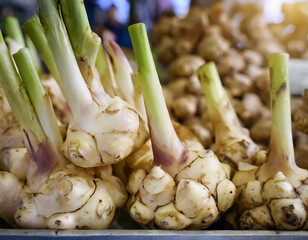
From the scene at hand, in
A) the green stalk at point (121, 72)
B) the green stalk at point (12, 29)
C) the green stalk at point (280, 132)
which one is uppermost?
the green stalk at point (12, 29)

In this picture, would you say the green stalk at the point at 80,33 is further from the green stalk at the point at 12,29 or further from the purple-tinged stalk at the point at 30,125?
the green stalk at the point at 12,29

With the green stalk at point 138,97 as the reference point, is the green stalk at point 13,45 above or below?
above

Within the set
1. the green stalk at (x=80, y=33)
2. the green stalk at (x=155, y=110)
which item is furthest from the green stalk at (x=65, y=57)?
the green stalk at (x=155, y=110)

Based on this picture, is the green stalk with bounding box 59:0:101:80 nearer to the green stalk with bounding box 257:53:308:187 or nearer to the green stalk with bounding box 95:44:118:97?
the green stalk with bounding box 95:44:118:97

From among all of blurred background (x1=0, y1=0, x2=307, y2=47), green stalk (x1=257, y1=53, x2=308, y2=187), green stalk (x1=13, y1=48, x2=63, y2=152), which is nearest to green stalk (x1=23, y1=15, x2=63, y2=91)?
green stalk (x1=13, y1=48, x2=63, y2=152)

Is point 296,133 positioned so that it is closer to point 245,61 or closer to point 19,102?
point 245,61

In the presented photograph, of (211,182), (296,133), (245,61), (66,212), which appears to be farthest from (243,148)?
(245,61)

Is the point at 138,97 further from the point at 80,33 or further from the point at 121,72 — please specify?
the point at 80,33
